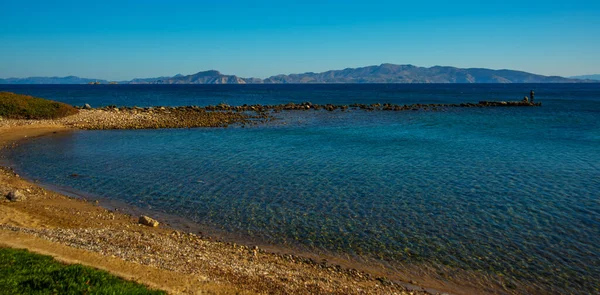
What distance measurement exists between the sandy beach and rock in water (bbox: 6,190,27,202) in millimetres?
1244

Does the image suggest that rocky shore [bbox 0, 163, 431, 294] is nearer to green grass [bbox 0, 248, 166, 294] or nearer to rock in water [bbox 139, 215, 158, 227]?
rock in water [bbox 139, 215, 158, 227]

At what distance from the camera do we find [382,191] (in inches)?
944

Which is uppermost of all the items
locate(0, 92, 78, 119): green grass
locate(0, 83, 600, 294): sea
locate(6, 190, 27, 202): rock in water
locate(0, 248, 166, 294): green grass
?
locate(0, 92, 78, 119): green grass

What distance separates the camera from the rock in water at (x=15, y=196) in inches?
835

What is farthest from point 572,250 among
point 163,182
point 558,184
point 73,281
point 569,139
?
point 569,139

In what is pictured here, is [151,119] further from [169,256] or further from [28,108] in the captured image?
[169,256]

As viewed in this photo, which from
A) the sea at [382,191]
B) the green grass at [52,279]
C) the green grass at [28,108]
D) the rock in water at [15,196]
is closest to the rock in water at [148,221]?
the sea at [382,191]

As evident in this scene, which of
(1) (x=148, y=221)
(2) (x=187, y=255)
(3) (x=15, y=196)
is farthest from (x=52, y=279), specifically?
(3) (x=15, y=196)

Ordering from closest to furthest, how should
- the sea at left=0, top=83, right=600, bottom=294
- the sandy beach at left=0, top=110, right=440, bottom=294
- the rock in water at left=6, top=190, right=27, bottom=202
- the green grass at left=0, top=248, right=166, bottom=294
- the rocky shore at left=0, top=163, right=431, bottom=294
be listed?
1. the green grass at left=0, top=248, right=166, bottom=294
2. the sandy beach at left=0, top=110, right=440, bottom=294
3. the rocky shore at left=0, top=163, right=431, bottom=294
4. the sea at left=0, top=83, right=600, bottom=294
5. the rock in water at left=6, top=190, right=27, bottom=202

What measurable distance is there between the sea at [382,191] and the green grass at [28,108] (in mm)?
11855

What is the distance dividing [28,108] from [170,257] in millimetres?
52304

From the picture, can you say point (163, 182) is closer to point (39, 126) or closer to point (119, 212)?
point (119, 212)

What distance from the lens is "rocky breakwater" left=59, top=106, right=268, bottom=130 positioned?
178ft

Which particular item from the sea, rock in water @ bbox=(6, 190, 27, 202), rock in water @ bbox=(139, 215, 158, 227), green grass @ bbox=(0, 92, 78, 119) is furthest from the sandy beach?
green grass @ bbox=(0, 92, 78, 119)
